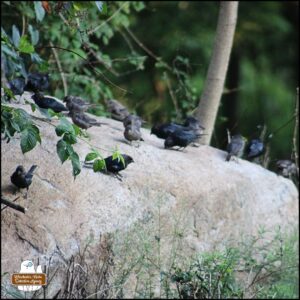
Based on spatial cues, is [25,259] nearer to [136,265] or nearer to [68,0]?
[136,265]

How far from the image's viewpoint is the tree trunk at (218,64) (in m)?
9.42

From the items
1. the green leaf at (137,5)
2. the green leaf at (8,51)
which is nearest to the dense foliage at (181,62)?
the green leaf at (137,5)

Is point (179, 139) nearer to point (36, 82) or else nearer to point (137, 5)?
point (36, 82)

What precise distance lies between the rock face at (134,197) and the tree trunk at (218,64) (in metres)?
0.80

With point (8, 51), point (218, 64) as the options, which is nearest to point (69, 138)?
point (8, 51)

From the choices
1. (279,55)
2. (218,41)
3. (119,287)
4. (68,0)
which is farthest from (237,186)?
(279,55)

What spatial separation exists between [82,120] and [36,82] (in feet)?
2.63

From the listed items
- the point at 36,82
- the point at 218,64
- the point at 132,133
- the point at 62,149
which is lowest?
the point at 62,149

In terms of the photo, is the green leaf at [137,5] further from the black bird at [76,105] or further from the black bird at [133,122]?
the black bird at [133,122]

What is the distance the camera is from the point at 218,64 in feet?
31.1

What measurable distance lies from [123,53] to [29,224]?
7.20 m

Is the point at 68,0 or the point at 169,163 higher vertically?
the point at 68,0

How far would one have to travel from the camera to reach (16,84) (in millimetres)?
7395

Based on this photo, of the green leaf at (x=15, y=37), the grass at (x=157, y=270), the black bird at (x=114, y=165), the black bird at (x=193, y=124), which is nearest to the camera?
the green leaf at (x=15, y=37)
